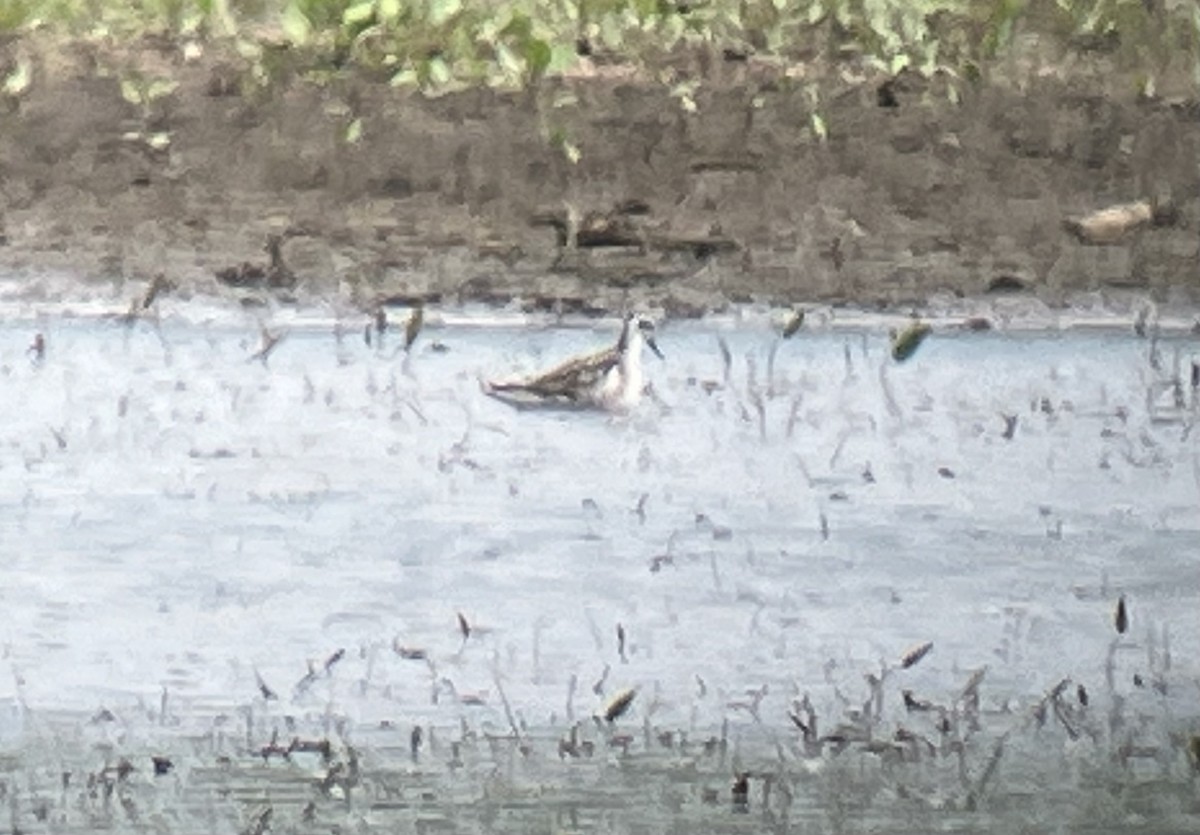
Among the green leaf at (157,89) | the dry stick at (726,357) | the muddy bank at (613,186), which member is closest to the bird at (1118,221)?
the muddy bank at (613,186)

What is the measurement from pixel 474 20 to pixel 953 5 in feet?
1.01

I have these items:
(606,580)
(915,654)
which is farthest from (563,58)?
(915,654)

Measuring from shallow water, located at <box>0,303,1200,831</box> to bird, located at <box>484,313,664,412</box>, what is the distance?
0.04 feet

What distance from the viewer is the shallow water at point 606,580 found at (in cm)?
188

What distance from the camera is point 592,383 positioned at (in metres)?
1.91

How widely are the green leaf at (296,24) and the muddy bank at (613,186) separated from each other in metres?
0.02

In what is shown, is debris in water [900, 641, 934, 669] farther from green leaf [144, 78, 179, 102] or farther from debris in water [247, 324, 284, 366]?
green leaf [144, 78, 179, 102]

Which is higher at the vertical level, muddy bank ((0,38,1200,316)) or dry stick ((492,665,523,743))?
muddy bank ((0,38,1200,316))

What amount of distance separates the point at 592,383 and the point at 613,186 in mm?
145

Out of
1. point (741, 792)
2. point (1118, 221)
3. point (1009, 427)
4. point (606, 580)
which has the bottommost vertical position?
point (741, 792)

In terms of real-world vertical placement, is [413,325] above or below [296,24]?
below

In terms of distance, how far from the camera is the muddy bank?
1.95 m

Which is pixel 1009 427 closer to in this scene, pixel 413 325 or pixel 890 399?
pixel 890 399

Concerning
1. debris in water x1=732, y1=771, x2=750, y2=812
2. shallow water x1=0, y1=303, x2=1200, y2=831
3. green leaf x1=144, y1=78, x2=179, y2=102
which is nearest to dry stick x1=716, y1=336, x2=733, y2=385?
shallow water x1=0, y1=303, x2=1200, y2=831
